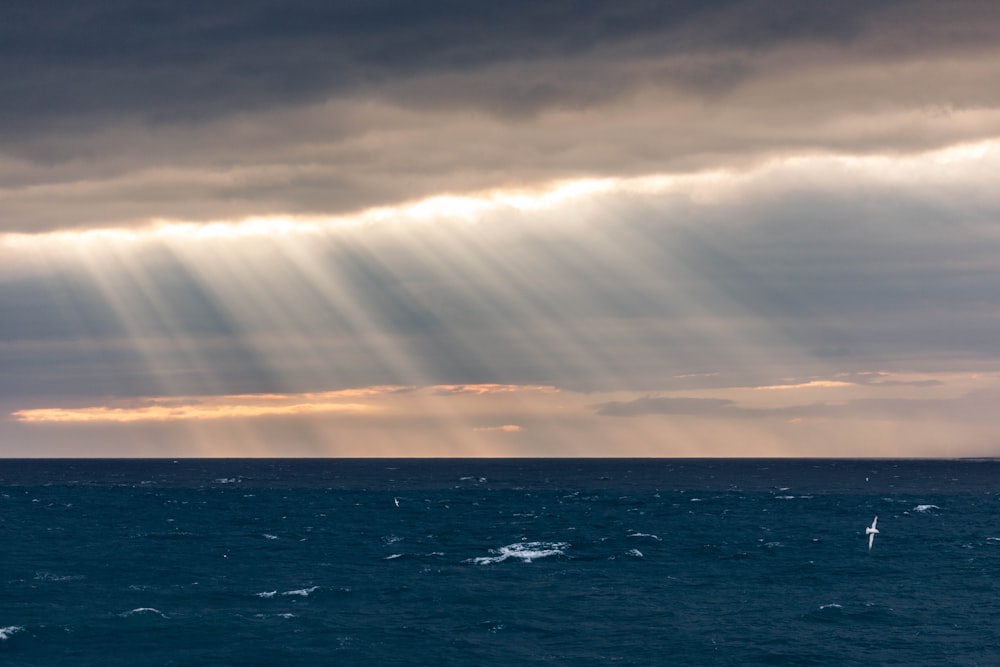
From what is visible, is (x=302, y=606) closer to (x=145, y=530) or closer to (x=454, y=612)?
(x=454, y=612)

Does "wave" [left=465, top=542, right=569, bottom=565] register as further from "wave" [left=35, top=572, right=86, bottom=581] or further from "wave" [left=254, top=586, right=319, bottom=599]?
"wave" [left=35, top=572, right=86, bottom=581]

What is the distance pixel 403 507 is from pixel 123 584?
307 feet

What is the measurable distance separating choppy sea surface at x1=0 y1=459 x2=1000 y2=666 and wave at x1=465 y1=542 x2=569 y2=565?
61cm

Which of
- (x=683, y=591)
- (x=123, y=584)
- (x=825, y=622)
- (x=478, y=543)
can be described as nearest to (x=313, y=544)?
(x=478, y=543)

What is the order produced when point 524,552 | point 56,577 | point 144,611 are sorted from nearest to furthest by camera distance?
point 144,611 → point 56,577 → point 524,552

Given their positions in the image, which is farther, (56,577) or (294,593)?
(56,577)

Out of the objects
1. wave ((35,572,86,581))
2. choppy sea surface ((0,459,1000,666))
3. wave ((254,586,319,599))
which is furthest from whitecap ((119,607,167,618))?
wave ((35,572,86,581))

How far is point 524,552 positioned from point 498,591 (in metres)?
27.2

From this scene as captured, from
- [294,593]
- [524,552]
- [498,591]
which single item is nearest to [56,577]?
[294,593]

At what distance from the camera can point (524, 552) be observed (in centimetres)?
13038

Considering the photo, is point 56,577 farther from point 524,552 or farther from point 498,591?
point 524,552

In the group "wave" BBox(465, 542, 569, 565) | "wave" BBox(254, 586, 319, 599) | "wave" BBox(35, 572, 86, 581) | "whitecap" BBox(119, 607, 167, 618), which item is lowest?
"wave" BBox(35, 572, 86, 581)

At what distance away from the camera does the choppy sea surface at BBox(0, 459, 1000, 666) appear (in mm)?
80062

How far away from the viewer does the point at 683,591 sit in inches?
4156
